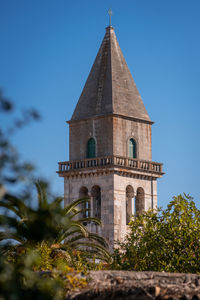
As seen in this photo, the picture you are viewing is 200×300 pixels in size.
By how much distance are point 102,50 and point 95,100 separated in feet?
15.8

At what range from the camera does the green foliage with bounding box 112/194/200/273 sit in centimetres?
2581

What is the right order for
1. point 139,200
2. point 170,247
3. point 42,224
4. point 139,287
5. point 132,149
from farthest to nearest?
point 139,200 → point 132,149 → point 170,247 → point 139,287 → point 42,224

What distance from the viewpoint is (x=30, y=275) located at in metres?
7.70

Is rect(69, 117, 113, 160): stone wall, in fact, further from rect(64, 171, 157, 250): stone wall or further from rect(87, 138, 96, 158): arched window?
rect(64, 171, 157, 250): stone wall

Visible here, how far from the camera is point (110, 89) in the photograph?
57531 mm

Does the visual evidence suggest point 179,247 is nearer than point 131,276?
No

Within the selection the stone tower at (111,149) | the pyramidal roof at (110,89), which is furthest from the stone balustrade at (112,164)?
the pyramidal roof at (110,89)

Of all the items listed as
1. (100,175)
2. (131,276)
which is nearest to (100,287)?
(131,276)

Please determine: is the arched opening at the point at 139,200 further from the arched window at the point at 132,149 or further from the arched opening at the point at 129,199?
the arched window at the point at 132,149

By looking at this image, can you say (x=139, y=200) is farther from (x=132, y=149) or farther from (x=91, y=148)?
(x=91, y=148)

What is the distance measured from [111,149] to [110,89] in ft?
17.0

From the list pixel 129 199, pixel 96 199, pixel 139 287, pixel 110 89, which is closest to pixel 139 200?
pixel 129 199

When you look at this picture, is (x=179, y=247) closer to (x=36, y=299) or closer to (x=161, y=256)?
(x=161, y=256)

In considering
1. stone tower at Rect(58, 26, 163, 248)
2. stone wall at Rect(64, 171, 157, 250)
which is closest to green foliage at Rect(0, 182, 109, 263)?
stone wall at Rect(64, 171, 157, 250)
